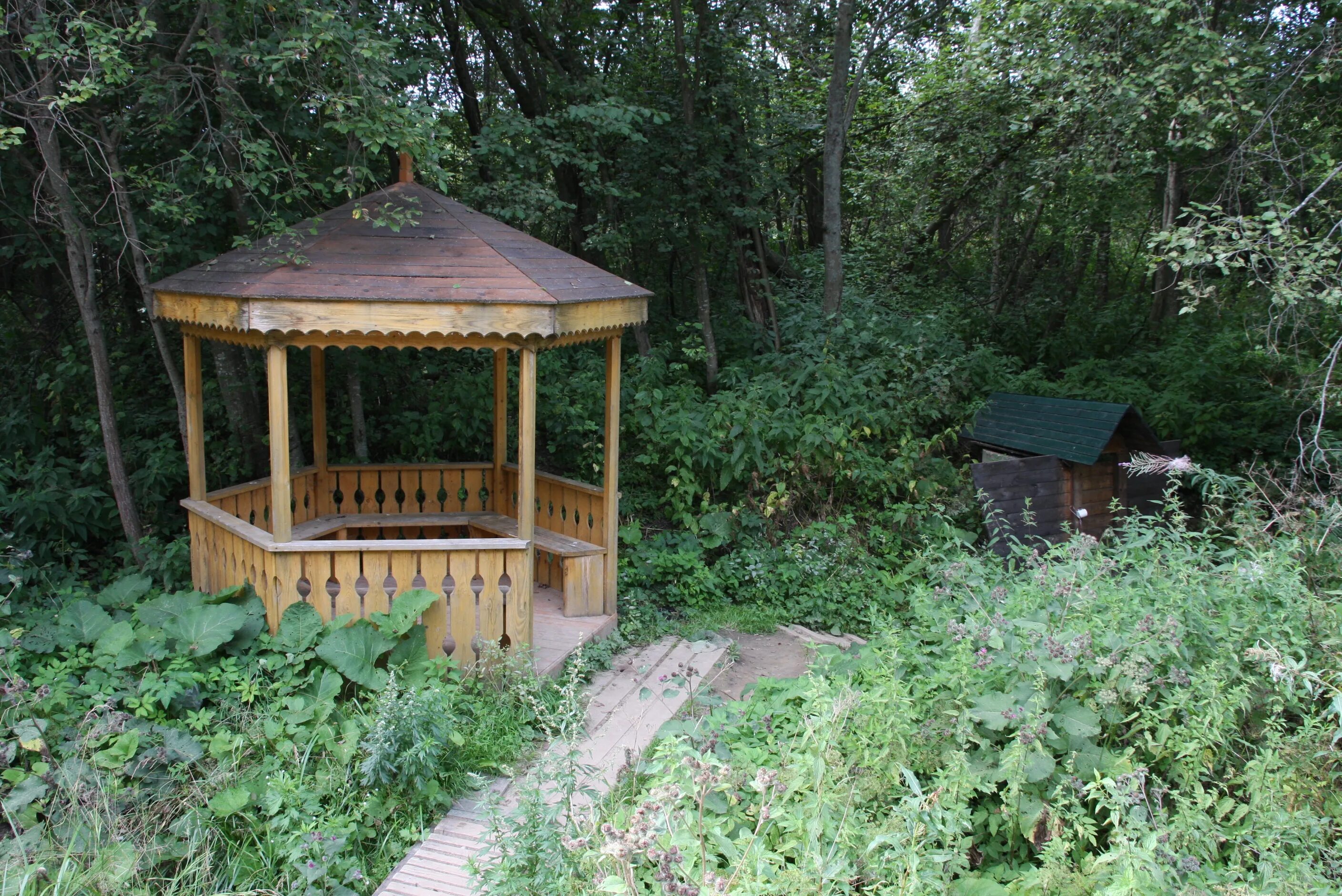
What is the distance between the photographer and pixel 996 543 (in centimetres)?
827

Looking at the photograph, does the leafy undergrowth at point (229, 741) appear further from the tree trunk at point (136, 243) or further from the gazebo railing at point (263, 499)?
the tree trunk at point (136, 243)

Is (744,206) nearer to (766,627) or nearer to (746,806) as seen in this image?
(766,627)

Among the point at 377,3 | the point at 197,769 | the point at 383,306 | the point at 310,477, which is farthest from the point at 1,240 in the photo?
the point at 197,769

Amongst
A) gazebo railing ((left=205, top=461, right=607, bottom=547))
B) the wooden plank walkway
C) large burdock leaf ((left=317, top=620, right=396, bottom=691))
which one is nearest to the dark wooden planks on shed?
the wooden plank walkway

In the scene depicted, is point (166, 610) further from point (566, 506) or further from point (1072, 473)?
point (1072, 473)

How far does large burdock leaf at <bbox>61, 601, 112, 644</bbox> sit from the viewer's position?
5066mm

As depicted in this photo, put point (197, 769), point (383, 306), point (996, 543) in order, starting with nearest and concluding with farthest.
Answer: point (197, 769) < point (383, 306) < point (996, 543)

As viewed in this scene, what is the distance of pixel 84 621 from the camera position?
5.11 meters

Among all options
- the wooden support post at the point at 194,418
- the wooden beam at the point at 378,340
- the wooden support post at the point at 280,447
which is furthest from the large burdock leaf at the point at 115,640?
the wooden beam at the point at 378,340

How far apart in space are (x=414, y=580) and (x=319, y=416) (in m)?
2.77

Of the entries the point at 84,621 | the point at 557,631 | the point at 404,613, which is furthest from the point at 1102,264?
the point at 84,621

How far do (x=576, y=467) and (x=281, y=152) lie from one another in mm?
4021

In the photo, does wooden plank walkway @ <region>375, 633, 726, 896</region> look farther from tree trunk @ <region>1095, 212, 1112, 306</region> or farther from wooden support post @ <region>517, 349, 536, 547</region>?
tree trunk @ <region>1095, 212, 1112, 306</region>

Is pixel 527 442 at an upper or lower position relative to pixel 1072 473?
upper
